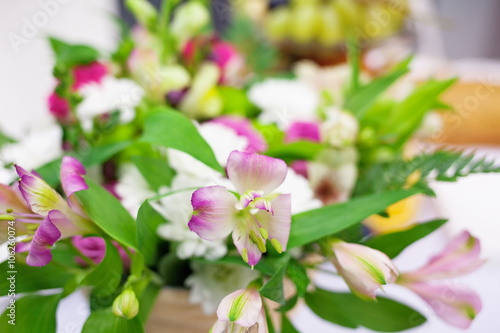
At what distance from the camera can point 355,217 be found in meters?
0.29

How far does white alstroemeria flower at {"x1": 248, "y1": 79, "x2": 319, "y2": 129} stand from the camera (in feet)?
1.56

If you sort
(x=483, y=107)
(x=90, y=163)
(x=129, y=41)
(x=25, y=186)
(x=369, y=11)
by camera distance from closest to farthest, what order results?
(x=25, y=186) < (x=90, y=163) < (x=129, y=41) < (x=483, y=107) < (x=369, y=11)

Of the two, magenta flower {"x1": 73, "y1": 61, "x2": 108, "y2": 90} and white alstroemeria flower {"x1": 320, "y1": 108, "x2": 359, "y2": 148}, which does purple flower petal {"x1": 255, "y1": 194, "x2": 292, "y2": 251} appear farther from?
magenta flower {"x1": 73, "y1": 61, "x2": 108, "y2": 90}

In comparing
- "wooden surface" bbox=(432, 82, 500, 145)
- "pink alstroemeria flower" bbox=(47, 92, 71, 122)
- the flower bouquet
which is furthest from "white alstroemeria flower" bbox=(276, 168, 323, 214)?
"wooden surface" bbox=(432, 82, 500, 145)

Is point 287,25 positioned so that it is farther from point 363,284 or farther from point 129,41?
point 363,284

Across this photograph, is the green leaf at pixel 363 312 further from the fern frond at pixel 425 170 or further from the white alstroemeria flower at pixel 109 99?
the white alstroemeria flower at pixel 109 99

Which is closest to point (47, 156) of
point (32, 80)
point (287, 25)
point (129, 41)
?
point (129, 41)

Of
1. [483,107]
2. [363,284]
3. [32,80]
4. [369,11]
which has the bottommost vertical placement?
[32,80]

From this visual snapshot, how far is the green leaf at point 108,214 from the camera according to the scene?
0.26 m

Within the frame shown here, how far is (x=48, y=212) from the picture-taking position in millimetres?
238

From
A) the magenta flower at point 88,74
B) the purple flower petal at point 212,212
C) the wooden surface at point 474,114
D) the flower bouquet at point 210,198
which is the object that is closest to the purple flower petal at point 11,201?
the flower bouquet at point 210,198

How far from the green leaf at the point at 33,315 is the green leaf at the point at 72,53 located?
0.23m

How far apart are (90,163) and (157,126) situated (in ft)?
0.22

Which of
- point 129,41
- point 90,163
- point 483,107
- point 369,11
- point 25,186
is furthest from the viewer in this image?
point 369,11
